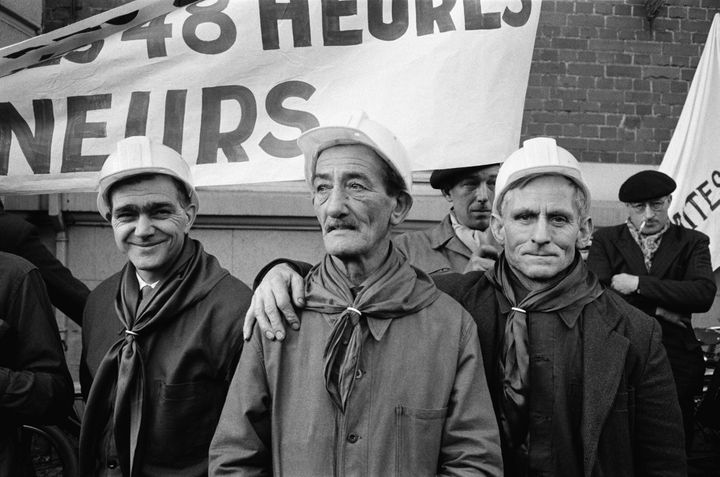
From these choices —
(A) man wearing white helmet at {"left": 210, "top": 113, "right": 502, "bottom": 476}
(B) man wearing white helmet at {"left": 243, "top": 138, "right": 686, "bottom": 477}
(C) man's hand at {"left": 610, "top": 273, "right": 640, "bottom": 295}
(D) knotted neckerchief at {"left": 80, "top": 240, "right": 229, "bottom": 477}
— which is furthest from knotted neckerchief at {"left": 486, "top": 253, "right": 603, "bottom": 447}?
(C) man's hand at {"left": 610, "top": 273, "right": 640, "bottom": 295}

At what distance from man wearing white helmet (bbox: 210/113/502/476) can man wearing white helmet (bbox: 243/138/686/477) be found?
0.71 ft

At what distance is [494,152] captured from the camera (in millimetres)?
3465

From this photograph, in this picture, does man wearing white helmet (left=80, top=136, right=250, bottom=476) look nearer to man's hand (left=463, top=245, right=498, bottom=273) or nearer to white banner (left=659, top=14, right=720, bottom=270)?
man's hand (left=463, top=245, right=498, bottom=273)

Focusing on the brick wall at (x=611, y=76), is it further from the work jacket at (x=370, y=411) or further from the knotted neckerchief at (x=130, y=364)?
the work jacket at (x=370, y=411)

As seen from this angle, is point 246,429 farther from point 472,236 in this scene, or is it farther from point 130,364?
point 472,236

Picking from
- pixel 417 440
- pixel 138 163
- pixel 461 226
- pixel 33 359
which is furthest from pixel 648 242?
pixel 33 359

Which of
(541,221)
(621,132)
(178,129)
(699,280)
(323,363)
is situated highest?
(621,132)

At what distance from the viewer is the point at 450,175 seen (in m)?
3.68

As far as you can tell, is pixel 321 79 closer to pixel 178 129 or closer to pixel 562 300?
pixel 178 129

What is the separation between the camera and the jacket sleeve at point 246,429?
2.07 metres

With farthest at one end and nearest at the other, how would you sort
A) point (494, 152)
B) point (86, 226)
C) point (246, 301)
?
point (86, 226)
point (494, 152)
point (246, 301)

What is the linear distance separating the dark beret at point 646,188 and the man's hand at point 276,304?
109 inches

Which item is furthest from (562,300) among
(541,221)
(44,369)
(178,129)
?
(178,129)

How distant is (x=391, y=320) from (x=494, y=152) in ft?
4.93
